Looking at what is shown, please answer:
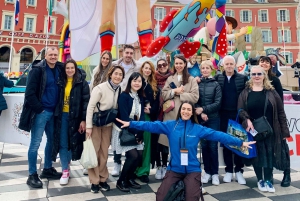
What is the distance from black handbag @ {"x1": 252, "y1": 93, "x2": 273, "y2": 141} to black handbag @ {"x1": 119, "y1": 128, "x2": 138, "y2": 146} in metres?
1.35

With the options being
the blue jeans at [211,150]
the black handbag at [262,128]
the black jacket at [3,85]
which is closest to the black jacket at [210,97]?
the blue jeans at [211,150]

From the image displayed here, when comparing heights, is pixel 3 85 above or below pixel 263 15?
below

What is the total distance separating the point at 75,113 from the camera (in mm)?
2816

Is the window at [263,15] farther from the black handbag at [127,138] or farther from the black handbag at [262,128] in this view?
the black handbag at [127,138]

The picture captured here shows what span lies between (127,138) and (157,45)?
2102mm

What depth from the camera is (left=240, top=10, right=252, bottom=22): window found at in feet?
109

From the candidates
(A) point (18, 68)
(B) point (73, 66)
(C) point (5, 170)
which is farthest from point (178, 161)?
(A) point (18, 68)

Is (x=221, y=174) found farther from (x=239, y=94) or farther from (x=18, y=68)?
(x=18, y=68)

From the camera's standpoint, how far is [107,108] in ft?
8.82

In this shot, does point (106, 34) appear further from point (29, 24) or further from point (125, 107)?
point (29, 24)

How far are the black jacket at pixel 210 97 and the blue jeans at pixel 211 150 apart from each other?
0.09m

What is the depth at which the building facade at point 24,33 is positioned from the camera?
81.8 ft

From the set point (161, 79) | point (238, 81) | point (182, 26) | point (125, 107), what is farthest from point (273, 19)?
point (125, 107)

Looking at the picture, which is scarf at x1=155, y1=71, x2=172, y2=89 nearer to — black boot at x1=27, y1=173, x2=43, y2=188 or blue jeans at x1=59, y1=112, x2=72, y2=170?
blue jeans at x1=59, y1=112, x2=72, y2=170
